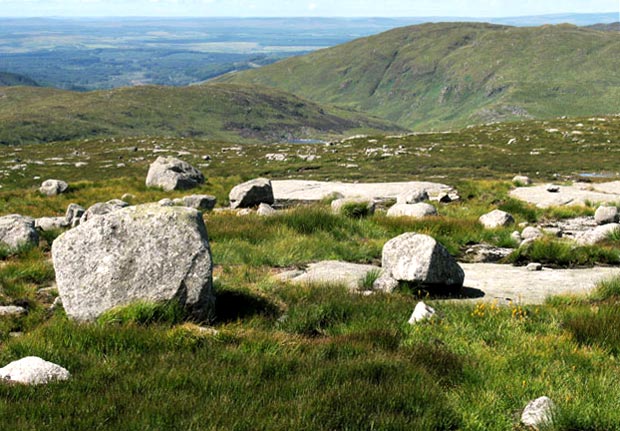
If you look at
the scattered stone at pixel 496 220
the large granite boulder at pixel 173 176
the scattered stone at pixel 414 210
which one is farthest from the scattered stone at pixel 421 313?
the large granite boulder at pixel 173 176

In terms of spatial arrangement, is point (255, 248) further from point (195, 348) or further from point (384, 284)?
point (195, 348)

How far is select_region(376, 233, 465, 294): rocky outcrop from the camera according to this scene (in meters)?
10.3

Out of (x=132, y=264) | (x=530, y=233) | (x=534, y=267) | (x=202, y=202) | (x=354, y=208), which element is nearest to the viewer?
(x=132, y=264)

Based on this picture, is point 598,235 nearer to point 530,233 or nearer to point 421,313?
point 530,233

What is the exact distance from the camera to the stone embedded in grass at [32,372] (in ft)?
19.4

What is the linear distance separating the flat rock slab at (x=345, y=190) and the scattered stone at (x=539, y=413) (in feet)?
70.1

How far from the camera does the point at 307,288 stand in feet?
32.8

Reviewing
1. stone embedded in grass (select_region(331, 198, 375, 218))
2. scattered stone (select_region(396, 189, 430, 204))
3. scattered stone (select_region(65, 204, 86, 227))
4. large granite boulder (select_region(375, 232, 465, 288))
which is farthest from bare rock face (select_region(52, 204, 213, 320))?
scattered stone (select_region(396, 189, 430, 204))

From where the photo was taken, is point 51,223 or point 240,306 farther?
point 51,223

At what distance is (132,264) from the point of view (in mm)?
8445

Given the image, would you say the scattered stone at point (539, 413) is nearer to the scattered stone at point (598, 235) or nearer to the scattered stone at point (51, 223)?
the scattered stone at point (598, 235)

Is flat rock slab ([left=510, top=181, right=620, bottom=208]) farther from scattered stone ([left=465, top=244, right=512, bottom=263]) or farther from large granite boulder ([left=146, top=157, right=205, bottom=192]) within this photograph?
large granite boulder ([left=146, top=157, right=205, bottom=192])

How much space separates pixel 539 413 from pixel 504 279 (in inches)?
248

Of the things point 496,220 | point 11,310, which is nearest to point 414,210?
point 496,220
